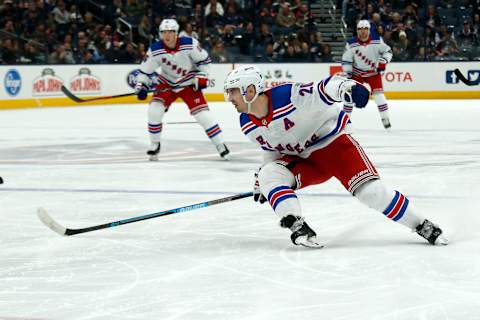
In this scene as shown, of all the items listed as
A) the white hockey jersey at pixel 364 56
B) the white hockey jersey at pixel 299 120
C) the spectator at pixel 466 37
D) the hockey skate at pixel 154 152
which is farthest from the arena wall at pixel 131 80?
the white hockey jersey at pixel 299 120

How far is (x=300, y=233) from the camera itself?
11.7ft

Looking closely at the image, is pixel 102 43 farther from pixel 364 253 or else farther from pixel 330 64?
pixel 364 253

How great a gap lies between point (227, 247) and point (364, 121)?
318 inches

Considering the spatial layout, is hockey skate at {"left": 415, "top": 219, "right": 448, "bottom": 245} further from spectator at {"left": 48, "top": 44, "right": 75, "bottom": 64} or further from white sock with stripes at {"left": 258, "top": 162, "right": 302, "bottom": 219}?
spectator at {"left": 48, "top": 44, "right": 75, "bottom": 64}

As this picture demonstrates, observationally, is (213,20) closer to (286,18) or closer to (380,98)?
(286,18)

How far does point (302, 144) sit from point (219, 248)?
567 mm

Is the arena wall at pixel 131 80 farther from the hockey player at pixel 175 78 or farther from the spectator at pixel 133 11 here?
the hockey player at pixel 175 78

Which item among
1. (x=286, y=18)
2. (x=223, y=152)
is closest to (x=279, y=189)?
(x=223, y=152)

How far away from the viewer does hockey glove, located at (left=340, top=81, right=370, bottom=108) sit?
3.34 m

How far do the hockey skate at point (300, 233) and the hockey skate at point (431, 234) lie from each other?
0.43 meters

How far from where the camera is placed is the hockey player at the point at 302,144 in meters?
3.56

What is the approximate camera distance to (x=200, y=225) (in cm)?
427

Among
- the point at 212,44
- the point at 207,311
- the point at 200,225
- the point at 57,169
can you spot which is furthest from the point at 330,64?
the point at 207,311

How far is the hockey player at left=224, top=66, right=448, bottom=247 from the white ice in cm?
14
